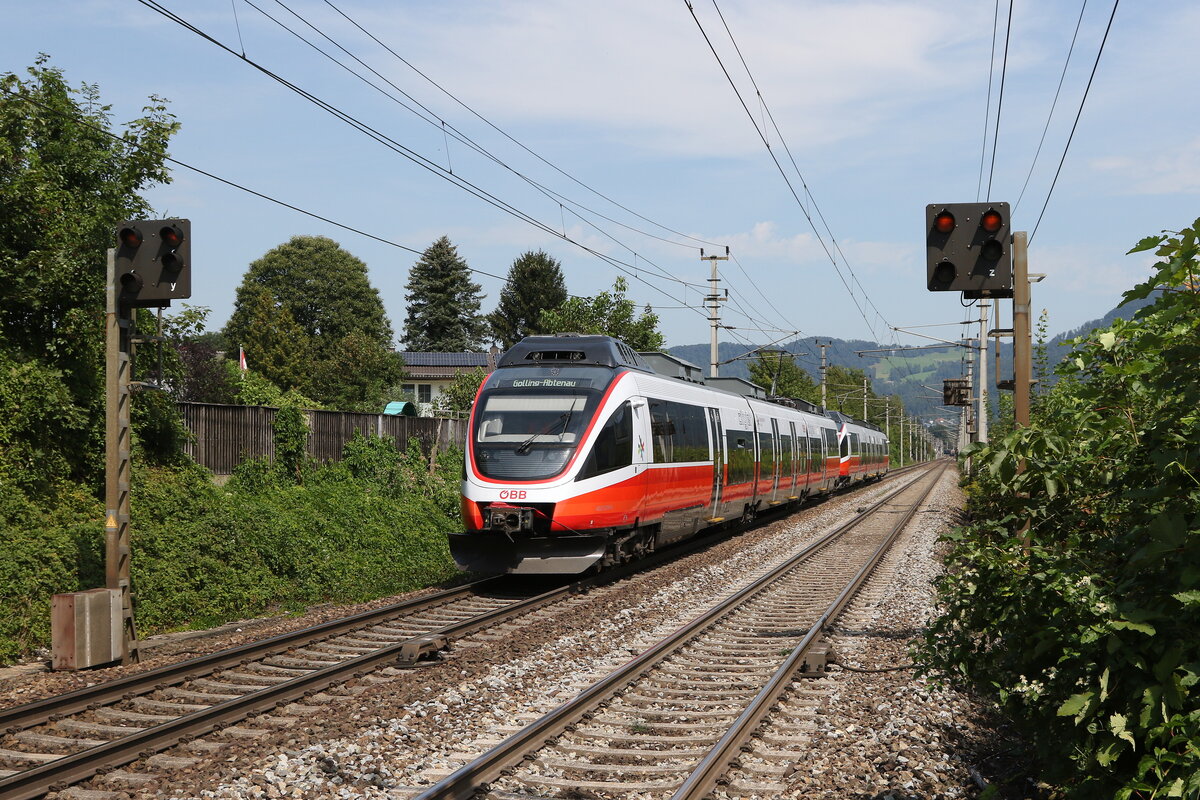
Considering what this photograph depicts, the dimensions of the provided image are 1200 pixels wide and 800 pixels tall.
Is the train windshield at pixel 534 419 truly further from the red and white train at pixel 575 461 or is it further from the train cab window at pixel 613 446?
the train cab window at pixel 613 446

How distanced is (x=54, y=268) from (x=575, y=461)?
300 inches

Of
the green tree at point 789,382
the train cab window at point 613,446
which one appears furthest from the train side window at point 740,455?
the green tree at point 789,382

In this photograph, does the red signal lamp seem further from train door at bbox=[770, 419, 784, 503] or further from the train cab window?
train door at bbox=[770, 419, 784, 503]

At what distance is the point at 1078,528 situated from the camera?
5.67 metres

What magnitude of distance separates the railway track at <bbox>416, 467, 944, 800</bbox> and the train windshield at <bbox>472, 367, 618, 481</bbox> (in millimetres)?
3024

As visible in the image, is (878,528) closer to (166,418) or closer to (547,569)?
(547,569)

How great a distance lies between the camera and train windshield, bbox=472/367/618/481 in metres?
13.9

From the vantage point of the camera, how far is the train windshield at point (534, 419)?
13852mm

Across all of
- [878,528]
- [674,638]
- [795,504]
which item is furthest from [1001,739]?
[795,504]

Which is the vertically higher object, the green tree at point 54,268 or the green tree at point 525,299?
the green tree at point 525,299

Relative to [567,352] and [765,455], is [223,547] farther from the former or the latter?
[765,455]

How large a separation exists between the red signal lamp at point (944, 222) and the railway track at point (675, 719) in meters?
3.79

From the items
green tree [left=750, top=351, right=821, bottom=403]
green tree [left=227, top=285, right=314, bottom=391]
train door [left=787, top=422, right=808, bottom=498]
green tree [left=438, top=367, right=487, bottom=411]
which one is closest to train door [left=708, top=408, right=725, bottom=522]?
train door [left=787, top=422, right=808, bottom=498]

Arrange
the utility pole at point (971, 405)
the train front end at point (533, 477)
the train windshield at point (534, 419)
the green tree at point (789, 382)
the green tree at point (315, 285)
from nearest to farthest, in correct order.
Result: the train front end at point (533, 477) → the train windshield at point (534, 419) → the utility pole at point (971, 405) → the green tree at point (789, 382) → the green tree at point (315, 285)
